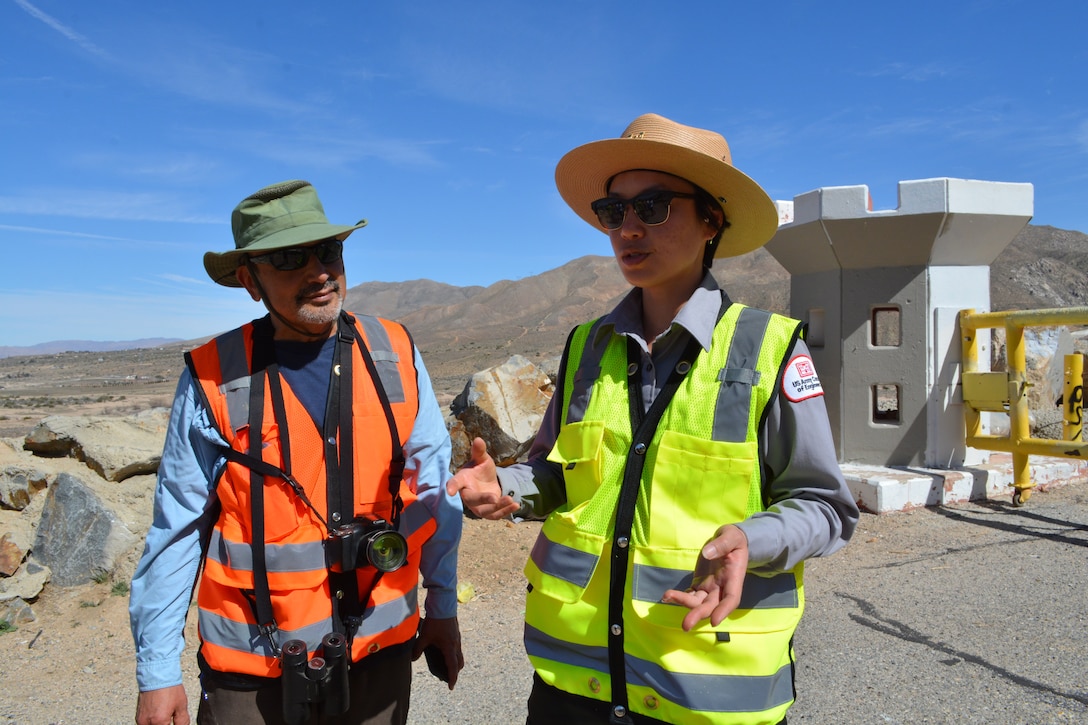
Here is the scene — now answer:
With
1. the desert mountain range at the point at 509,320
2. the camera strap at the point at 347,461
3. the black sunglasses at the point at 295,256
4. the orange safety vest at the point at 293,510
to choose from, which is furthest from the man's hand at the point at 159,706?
the desert mountain range at the point at 509,320

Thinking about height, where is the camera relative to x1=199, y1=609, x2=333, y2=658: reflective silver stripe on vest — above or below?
above

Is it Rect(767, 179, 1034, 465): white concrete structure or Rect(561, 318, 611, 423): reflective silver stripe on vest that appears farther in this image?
Rect(767, 179, 1034, 465): white concrete structure

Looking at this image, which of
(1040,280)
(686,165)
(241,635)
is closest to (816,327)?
(686,165)

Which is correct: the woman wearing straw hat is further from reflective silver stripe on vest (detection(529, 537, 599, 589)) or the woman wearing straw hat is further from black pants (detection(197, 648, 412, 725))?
black pants (detection(197, 648, 412, 725))

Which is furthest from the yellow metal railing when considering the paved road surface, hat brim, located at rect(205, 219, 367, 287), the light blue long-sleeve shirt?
the light blue long-sleeve shirt

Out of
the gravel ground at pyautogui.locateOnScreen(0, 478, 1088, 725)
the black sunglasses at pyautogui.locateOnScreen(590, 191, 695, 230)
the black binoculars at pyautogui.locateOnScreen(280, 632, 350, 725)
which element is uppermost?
the black sunglasses at pyautogui.locateOnScreen(590, 191, 695, 230)

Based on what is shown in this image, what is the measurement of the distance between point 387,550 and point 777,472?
3.75ft

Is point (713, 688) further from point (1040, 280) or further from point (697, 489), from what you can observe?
point (1040, 280)

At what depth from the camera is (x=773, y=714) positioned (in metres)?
1.78

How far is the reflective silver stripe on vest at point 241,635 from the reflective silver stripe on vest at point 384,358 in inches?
29.1

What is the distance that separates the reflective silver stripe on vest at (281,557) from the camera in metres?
2.19

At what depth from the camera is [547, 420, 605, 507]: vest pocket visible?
1940mm

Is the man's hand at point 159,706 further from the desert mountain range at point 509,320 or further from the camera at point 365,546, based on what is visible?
the desert mountain range at point 509,320

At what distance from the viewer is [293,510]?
7.29 feet
